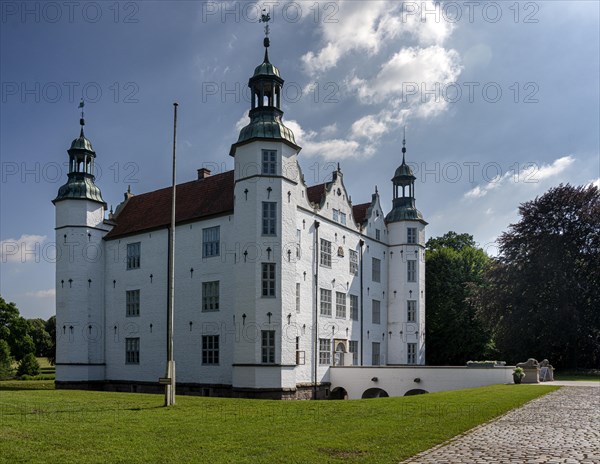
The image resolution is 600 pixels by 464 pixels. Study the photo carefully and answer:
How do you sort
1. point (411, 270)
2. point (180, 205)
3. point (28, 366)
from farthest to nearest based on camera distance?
1. point (28, 366)
2. point (411, 270)
3. point (180, 205)

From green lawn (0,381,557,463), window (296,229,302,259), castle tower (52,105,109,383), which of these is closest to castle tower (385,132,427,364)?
window (296,229,302,259)

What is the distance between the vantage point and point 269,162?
103 feet

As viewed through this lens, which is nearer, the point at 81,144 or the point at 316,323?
the point at 316,323

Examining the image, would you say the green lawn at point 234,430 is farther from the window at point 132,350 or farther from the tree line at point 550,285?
the tree line at point 550,285

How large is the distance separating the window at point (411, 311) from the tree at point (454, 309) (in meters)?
6.15

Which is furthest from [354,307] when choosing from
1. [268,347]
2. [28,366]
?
[28,366]

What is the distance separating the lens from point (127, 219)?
4056 centimetres

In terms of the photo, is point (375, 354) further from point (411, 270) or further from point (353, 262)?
point (353, 262)

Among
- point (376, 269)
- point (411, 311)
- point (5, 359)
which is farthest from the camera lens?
point (5, 359)

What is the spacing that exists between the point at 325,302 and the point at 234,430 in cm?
2274

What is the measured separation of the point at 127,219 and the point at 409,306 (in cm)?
2093

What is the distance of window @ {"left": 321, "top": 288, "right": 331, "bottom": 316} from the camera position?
35.8 meters

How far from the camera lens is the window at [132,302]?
37.6 metres

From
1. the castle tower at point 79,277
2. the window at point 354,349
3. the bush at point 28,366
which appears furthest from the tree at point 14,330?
the window at point 354,349
